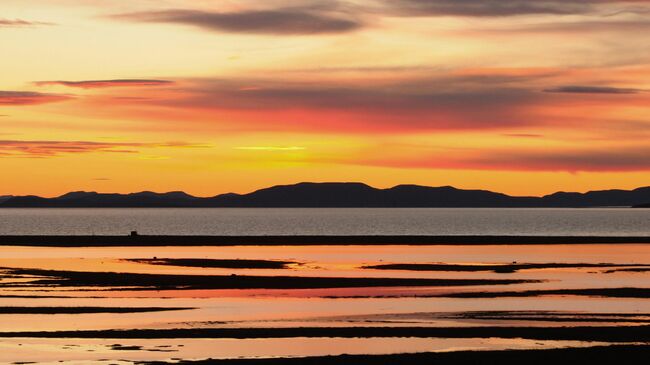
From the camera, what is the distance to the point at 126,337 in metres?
35.7

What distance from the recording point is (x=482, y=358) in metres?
31.4

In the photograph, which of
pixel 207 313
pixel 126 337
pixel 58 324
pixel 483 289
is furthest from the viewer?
pixel 483 289

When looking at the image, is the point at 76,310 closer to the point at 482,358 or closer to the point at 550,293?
the point at 482,358

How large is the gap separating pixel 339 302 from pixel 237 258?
37241 millimetres

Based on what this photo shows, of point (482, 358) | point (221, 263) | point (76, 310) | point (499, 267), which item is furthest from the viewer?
point (221, 263)

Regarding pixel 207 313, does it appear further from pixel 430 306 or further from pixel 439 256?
pixel 439 256

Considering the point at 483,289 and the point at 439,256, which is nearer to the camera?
the point at 483,289

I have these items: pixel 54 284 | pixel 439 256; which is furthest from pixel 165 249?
pixel 54 284

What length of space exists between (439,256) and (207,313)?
4767 cm

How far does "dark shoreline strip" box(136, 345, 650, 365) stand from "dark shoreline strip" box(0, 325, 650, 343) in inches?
122

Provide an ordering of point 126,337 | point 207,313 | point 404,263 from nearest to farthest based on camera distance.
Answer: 1. point 126,337
2. point 207,313
3. point 404,263

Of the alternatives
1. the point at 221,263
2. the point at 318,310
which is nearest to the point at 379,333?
the point at 318,310

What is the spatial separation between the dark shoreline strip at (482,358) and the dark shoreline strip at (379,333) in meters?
3.09

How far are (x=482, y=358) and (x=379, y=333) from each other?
5864mm
